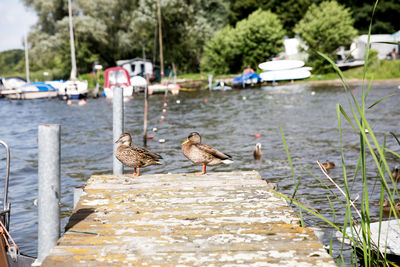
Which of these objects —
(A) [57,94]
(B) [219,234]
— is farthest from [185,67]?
(B) [219,234]

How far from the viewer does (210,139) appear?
59.0 ft

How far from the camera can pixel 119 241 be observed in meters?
4.09

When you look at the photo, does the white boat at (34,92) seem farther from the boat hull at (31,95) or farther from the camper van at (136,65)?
the camper van at (136,65)

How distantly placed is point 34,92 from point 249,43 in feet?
81.2

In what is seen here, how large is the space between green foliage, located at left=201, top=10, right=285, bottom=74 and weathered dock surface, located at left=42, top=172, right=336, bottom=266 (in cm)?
5075

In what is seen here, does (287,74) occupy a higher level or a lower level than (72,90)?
higher

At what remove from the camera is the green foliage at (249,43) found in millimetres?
55188

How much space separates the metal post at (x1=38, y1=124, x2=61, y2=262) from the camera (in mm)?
4012

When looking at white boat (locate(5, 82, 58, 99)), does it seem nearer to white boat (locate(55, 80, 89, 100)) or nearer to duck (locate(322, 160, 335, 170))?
white boat (locate(55, 80, 89, 100))

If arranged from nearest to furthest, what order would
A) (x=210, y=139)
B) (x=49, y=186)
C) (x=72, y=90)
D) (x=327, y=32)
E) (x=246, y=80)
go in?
(x=49, y=186) → (x=210, y=139) → (x=72, y=90) → (x=246, y=80) → (x=327, y=32)

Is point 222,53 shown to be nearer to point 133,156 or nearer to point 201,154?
point 201,154

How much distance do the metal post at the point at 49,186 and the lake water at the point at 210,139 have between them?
10.2ft

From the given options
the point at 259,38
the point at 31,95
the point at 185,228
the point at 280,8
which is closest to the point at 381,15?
the point at 280,8

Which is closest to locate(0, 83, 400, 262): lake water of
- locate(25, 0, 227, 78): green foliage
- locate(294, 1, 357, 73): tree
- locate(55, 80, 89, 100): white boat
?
locate(55, 80, 89, 100): white boat
